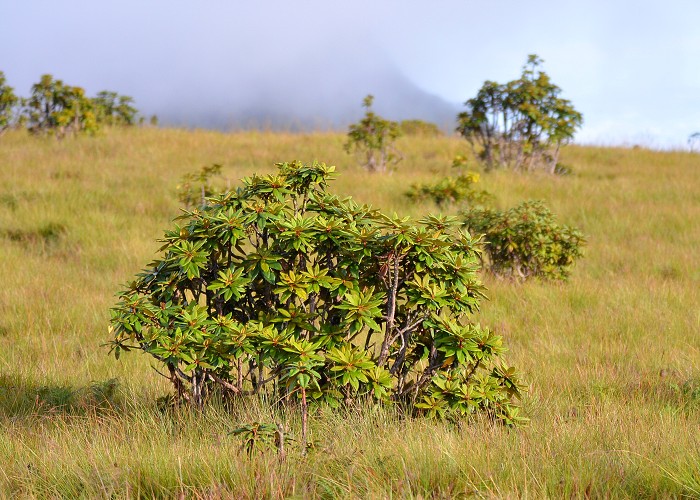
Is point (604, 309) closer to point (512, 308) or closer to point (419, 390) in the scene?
point (512, 308)

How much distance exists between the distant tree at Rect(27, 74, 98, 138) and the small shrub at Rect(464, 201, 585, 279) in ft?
39.5

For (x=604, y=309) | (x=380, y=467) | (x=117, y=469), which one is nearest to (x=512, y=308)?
(x=604, y=309)

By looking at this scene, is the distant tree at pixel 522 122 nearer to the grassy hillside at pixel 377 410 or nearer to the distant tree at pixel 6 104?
the grassy hillside at pixel 377 410

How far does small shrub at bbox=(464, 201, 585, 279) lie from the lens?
8.33 m

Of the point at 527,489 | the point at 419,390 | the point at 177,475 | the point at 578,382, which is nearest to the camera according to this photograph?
the point at 527,489

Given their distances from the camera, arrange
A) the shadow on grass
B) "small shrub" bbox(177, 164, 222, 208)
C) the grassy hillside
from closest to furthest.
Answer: the grassy hillside
the shadow on grass
"small shrub" bbox(177, 164, 222, 208)

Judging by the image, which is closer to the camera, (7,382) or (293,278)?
(293,278)

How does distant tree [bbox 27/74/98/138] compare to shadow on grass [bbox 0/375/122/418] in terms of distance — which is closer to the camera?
shadow on grass [bbox 0/375/122/418]

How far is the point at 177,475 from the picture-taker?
123 inches

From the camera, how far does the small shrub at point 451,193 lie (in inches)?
457

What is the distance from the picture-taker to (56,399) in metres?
4.75

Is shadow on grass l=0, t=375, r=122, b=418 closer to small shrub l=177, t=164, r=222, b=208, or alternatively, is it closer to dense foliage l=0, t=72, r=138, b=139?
small shrub l=177, t=164, r=222, b=208

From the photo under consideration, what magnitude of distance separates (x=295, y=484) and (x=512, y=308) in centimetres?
469

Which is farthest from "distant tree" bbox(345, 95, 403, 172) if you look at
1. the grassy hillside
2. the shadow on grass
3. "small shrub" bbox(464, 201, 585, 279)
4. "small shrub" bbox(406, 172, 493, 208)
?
the shadow on grass
